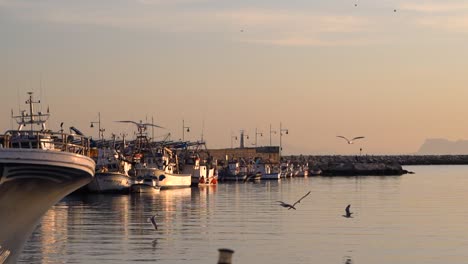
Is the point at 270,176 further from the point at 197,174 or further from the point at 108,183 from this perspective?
the point at 108,183

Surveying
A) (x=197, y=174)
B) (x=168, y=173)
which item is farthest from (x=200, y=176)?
(x=168, y=173)

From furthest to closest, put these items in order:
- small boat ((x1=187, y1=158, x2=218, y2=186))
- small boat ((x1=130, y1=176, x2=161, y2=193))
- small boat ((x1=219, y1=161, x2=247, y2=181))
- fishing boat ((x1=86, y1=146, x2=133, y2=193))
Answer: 1. small boat ((x1=219, y1=161, x2=247, y2=181))
2. small boat ((x1=187, y1=158, x2=218, y2=186))
3. small boat ((x1=130, y1=176, x2=161, y2=193))
4. fishing boat ((x1=86, y1=146, x2=133, y2=193))

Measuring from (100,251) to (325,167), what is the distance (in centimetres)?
15339

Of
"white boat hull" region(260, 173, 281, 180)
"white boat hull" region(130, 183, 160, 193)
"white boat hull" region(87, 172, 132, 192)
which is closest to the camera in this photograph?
"white boat hull" region(87, 172, 132, 192)

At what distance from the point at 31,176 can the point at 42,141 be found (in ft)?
3.28

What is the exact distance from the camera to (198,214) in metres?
63.2

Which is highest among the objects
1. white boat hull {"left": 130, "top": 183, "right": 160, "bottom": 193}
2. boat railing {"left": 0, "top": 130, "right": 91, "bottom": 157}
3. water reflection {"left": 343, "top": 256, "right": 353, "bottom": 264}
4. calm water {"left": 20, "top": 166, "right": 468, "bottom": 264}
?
boat railing {"left": 0, "top": 130, "right": 91, "bottom": 157}

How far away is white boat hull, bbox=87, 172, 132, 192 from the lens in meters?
92.8

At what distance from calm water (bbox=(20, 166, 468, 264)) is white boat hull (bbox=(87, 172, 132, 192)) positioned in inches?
586

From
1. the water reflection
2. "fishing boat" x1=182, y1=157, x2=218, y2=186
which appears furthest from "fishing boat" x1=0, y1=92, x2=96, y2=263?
"fishing boat" x1=182, y1=157, x2=218, y2=186

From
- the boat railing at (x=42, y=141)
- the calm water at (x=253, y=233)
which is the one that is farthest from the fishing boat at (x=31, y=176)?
the calm water at (x=253, y=233)

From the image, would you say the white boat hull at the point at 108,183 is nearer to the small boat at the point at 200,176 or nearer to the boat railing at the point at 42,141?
the small boat at the point at 200,176

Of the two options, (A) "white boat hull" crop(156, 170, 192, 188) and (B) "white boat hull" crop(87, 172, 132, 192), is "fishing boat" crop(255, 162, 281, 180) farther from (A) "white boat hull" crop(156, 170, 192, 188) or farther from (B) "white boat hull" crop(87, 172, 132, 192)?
(B) "white boat hull" crop(87, 172, 132, 192)

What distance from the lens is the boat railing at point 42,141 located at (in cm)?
2756
